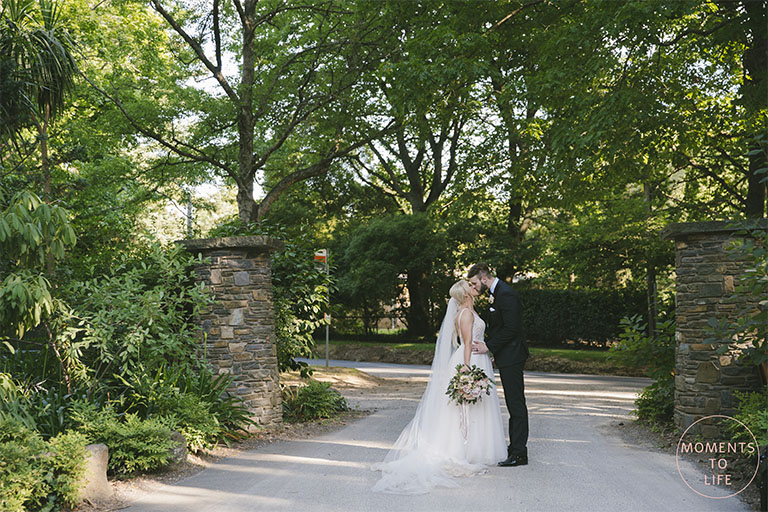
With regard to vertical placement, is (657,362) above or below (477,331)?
below

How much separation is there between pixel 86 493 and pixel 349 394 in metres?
8.51

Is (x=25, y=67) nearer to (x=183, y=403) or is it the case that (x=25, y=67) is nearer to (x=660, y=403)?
(x=183, y=403)

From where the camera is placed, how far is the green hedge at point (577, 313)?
21.5 meters

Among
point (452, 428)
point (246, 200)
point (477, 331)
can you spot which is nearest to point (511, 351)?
point (477, 331)

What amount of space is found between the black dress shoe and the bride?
145mm

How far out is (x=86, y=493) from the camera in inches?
208

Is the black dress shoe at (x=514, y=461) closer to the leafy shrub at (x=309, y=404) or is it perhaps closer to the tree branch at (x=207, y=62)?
the leafy shrub at (x=309, y=404)

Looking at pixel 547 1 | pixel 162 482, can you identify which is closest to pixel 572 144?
pixel 547 1

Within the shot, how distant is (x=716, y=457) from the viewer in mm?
6699

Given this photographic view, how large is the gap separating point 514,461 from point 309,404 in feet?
12.8

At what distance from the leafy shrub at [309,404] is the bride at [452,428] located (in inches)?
109

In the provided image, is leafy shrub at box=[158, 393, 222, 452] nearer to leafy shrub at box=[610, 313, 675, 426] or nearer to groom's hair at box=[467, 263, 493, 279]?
groom's hair at box=[467, 263, 493, 279]

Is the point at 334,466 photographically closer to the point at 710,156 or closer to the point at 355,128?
the point at 355,128

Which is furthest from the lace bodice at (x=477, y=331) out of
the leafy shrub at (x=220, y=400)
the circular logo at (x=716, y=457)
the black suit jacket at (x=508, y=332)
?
the leafy shrub at (x=220, y=400)
